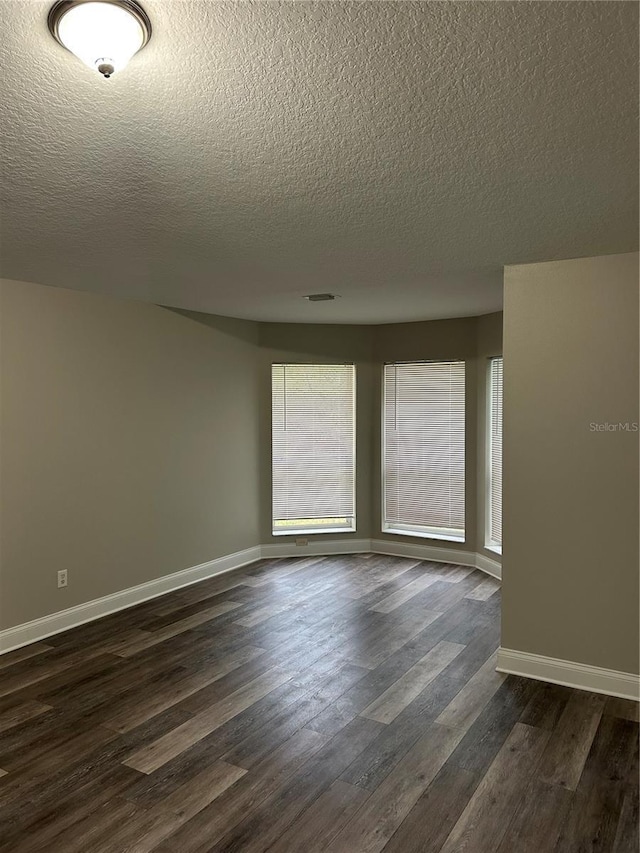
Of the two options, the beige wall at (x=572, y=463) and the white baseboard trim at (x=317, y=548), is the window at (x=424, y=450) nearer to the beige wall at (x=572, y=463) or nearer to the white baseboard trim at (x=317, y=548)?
the white baseboard trim at (x=317, y=548)

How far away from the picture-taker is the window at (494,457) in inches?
234

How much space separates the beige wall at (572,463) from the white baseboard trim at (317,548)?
3.08 m

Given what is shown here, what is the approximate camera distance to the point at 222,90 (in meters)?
1.71

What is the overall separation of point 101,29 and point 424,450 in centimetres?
544

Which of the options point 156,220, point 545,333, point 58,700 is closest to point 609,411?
point 545,333

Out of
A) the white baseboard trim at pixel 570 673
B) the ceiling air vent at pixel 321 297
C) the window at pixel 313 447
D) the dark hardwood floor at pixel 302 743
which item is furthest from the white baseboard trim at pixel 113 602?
the white baseboard trim at pixel 570 673

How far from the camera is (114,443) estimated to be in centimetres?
489

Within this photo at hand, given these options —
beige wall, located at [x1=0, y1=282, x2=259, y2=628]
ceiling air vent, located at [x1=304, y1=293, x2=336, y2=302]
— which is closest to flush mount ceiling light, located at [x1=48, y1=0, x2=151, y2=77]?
beige wall, located at [x1=0, y1=282, x2=259, y2=628]

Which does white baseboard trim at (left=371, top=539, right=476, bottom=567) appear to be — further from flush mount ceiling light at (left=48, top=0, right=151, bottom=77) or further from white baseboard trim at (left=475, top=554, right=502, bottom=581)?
flush mount ceiling light at (left=48, top=0, right=151, bottom=77)

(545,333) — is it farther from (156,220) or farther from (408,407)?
(408,407)

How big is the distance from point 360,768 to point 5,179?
278 cm

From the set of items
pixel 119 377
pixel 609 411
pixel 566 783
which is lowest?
pixel 566 783

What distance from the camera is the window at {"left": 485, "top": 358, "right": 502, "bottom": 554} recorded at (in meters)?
5.94

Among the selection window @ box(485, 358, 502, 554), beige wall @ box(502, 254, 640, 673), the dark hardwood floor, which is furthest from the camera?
window @ box(485, 358, 502, 554)
